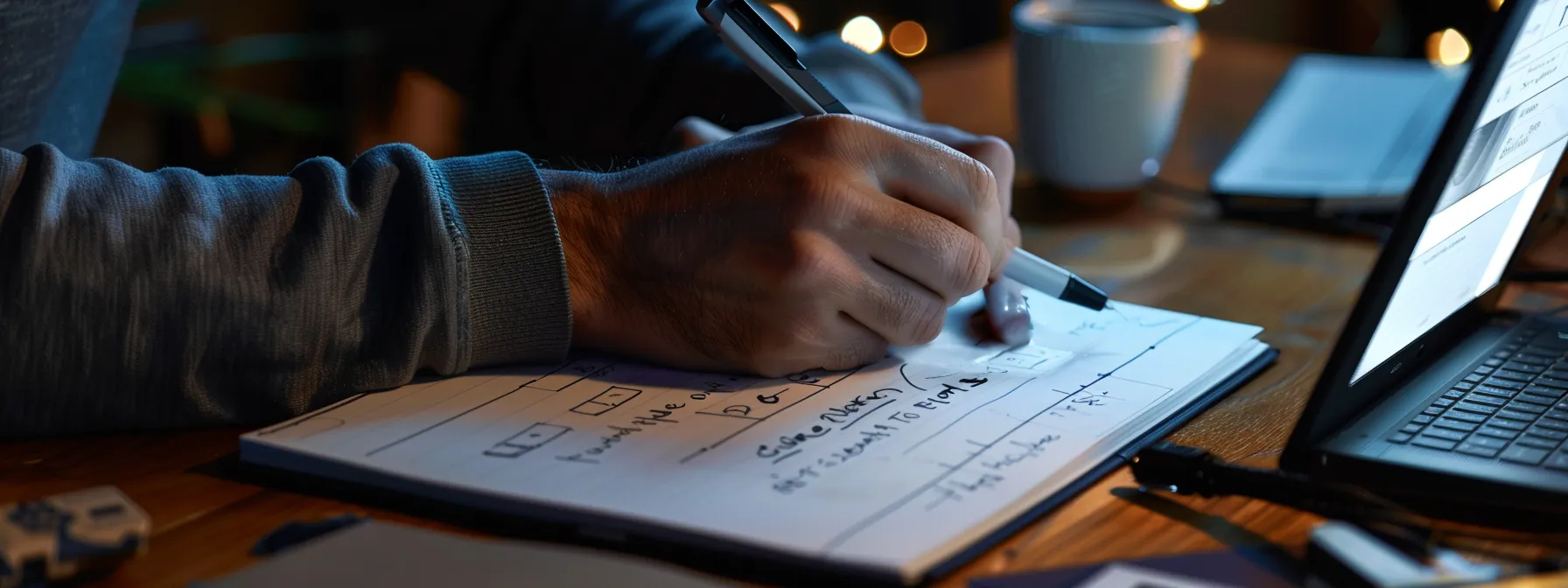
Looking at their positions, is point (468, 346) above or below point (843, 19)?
below

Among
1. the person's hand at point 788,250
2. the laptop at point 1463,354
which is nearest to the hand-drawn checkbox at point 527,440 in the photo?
the person's hand at point 788,250

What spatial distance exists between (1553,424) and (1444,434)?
0.05m

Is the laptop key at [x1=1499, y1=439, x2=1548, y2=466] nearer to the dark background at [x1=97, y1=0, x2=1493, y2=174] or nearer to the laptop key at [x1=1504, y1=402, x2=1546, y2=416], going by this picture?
the laptop key at [x1=1504, y1=402, x2=1546, y2=416]

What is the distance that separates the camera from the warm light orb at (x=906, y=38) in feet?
7.91

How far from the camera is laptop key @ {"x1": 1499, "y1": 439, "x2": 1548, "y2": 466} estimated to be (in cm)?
51

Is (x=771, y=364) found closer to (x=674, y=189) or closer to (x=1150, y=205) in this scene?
(x=674, y=189)

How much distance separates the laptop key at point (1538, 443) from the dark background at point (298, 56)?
1725 mm

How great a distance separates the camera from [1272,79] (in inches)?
56.9

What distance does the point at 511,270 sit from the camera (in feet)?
2.09

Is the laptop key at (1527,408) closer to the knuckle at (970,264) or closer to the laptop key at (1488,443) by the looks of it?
the laptop key at (1488,443)

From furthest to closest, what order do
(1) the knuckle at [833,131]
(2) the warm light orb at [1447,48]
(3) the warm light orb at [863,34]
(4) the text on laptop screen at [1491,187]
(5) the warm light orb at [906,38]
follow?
(5) the warm light orb at [906,38] → (3) the warm light orb at [863,34] → (2) the warm light orb at [1447,48] → (1) the knuckle at [833,131] → (4) the text on laptop screen at [1491,187]

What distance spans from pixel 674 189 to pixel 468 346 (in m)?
0.13

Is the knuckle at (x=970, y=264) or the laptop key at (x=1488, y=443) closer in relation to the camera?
the laptop key at (x=1488, y=443)

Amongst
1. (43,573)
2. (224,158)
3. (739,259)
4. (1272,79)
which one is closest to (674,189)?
(739,259)
